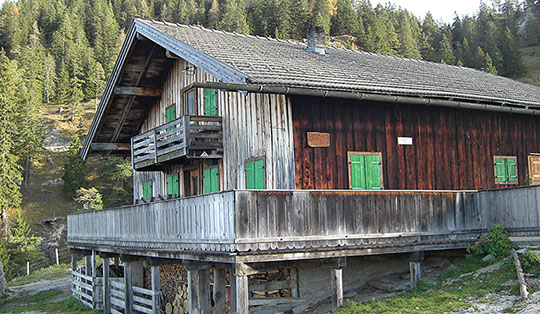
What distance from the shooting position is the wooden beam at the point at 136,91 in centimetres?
2194

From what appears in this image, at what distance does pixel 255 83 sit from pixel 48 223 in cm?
5260

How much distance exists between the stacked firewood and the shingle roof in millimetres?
7711

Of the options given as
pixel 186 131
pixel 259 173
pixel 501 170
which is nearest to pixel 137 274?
pixel 186 131

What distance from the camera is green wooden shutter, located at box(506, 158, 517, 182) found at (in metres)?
20.0

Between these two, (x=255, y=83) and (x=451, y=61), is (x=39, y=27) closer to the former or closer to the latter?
(x=451, y=61)

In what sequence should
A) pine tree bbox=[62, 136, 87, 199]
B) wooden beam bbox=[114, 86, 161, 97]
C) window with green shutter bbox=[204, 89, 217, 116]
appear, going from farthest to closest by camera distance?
pine tree bbox=[62, 136, 87, 199] → wooden beam bbox=[114, 86, 161, 97] → window with green shutter bbox=[204, 89, 217, 116]

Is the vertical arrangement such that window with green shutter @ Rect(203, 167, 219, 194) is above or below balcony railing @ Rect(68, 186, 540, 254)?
above

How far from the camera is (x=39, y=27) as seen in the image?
12812 cm

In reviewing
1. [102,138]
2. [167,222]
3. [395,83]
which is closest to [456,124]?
[395,83]

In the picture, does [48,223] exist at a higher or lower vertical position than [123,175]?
lower

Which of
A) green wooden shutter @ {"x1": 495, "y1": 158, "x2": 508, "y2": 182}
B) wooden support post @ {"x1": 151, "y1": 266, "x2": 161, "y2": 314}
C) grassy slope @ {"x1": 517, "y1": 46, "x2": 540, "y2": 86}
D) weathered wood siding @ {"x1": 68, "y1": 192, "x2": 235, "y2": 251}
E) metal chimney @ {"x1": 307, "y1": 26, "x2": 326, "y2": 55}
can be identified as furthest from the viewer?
grassy slope @ {"x1": 517, "y1": 46, "x2": 540, "y2": 86}

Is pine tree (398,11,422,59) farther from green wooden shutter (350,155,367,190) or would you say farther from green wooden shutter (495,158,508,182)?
green wooden shutter (350,155,367,190)

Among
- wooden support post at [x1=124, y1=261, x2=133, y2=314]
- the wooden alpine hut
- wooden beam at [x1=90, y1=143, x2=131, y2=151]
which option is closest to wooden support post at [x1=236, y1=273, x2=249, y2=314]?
the wooden alpine hut

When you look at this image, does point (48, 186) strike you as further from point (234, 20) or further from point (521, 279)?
point (521, 279)
